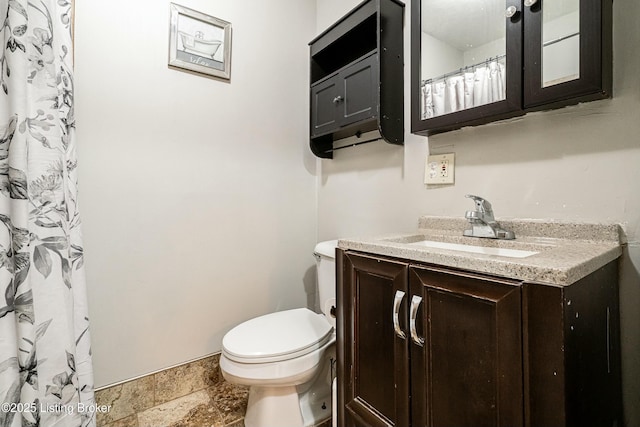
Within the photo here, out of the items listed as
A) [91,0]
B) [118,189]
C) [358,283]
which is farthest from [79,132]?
[358,283]

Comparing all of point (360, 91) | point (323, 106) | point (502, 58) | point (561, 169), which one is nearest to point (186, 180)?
point (323, 106)

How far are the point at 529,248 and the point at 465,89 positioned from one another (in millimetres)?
595

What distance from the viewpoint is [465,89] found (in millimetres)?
1090

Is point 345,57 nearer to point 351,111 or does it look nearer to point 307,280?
point 351,111

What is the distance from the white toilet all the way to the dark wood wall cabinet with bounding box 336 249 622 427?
0.26 m

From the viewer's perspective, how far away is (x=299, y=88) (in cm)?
187

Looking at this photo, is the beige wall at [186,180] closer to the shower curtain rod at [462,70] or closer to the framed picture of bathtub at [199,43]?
the framed picture of bathtub at [199,43]

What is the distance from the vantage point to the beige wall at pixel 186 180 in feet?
4.26

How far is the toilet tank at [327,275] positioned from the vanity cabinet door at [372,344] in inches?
14.1

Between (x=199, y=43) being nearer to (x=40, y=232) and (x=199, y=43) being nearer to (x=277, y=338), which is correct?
(x=40, y=232)

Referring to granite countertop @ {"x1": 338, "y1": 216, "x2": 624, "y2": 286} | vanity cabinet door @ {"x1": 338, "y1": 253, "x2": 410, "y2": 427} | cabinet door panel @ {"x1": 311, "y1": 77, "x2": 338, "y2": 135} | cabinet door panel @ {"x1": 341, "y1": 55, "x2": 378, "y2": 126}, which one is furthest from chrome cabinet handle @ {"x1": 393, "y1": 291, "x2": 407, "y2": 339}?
cabinet door panel @ {"x1": 311, "y1": 77, "x2": 338, "y2": 135}

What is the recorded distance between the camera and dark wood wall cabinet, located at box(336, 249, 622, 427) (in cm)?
57

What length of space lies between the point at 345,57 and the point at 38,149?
1.49 meters

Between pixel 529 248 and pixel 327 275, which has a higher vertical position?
pixel 529 248
